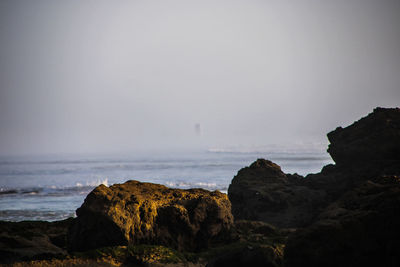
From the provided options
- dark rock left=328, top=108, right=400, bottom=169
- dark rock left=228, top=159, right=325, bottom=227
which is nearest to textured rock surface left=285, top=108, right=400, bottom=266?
dark rock left=228, top=159, right=325, bottom=227

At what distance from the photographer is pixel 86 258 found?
25.8 ft

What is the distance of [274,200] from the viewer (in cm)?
1338

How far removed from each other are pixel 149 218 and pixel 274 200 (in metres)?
5.84

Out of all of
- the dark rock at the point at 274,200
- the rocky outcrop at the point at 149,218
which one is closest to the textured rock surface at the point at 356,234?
the rocky outcrop at the point at 149,218

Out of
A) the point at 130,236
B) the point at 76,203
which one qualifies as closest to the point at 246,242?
the point at 130,236

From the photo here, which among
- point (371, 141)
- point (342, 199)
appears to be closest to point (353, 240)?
point (342, 199)

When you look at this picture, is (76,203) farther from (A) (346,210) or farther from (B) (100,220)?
(A) (346,210)

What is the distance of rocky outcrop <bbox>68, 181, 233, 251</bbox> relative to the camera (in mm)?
8617

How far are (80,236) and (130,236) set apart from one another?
1.21 m

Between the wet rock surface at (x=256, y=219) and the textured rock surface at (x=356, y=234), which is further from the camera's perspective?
the wet rock surface at (x=256, y=219)

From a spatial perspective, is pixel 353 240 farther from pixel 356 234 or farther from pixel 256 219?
pixel 256 219

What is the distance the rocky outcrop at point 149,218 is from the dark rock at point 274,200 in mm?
3160

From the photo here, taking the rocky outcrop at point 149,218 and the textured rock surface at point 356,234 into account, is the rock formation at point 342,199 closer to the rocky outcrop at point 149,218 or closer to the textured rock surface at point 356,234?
the textured rock surface at point 356,234

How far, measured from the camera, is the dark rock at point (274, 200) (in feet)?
42.0
